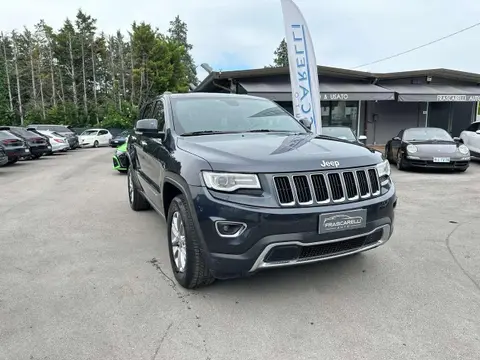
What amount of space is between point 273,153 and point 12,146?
1308 centimetres

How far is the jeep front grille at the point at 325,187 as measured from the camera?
260cm

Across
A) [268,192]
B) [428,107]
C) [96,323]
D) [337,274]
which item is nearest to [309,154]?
[268,192]

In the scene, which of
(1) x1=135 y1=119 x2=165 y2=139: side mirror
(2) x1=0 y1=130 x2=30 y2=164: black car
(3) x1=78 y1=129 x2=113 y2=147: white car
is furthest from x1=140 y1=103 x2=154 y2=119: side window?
(3) x1=78 y1=129 x2=113 y2=147: white car

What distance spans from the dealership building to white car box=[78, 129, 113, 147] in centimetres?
1259

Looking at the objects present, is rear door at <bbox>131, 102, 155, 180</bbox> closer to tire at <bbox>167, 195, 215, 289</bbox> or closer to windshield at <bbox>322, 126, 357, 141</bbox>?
tire at <bbox>167, 195, 215, 289</bbox>

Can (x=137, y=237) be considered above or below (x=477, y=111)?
below

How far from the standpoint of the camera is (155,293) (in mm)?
3061

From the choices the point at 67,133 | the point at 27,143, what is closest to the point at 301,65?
the point at 27,143

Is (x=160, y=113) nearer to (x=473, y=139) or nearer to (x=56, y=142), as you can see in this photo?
(x=473, y=139)

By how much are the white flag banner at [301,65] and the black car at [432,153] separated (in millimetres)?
2505

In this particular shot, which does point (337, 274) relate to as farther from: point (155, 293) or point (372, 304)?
point (155, 293)

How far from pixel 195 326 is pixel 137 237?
7.26 ft

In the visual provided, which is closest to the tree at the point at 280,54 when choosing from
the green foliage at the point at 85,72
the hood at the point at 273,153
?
the green foliage at the point at 85,72

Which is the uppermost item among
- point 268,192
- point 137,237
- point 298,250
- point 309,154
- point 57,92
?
point 57,92
